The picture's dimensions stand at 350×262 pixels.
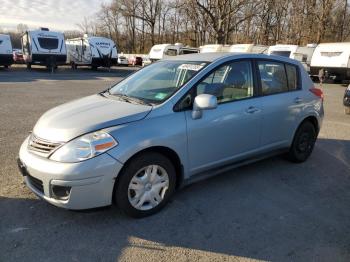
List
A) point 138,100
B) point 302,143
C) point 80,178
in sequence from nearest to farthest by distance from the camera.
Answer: point 80,178 < point 138,100 < point 302,143

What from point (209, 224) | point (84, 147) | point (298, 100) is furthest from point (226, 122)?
point (84, 147)

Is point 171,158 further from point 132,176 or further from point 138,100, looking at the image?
point 138,100

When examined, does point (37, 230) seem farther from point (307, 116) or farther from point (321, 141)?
point (321, 141)

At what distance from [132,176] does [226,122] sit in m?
1.37

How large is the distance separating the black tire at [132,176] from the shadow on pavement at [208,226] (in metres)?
0.10

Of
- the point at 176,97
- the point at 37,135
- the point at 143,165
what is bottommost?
the point at 143,165

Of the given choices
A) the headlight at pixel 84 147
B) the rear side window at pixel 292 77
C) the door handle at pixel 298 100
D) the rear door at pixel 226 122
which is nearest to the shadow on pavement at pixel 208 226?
the rear door at pixel 226 122

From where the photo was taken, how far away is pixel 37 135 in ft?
12.0

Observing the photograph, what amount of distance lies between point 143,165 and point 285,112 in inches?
96.7

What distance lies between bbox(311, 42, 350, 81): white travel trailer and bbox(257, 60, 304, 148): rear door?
18166 mm

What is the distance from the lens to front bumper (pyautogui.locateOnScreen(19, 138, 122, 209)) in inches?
128

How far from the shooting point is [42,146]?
11.5ft

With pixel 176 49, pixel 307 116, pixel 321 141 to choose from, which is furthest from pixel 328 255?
pixel 176 49

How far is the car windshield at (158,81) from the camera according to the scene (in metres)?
4.08
